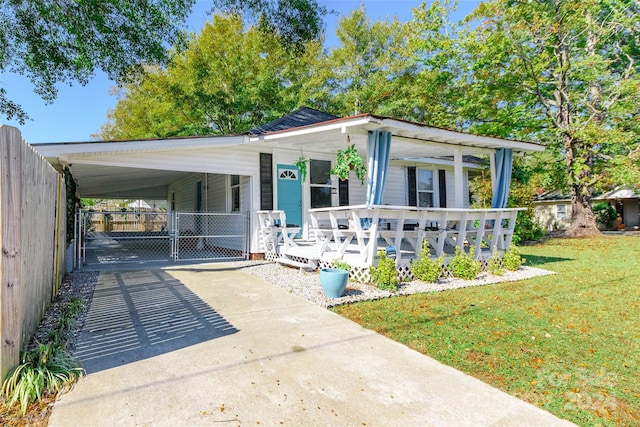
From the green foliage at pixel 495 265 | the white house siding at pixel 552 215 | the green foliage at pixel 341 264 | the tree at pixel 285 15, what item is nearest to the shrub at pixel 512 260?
the green foliage at pixel 495 265

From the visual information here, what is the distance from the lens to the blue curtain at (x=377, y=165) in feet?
19.0

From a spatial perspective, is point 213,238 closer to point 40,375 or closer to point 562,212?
point 40,375

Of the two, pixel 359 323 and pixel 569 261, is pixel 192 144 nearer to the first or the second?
pixel 359 323

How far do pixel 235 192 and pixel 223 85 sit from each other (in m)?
9.59

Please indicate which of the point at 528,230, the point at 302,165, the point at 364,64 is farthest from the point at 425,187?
the point at 364,64

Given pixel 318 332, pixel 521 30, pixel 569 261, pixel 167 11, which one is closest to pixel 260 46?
pixel 167 11

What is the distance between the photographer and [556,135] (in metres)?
15.0

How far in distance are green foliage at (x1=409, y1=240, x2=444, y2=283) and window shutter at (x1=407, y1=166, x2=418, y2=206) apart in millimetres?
5842

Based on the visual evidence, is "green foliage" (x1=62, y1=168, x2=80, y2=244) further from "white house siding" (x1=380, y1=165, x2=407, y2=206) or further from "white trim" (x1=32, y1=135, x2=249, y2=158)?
"white house siding" (x1=380, y1=165, x2=407, y2=206)

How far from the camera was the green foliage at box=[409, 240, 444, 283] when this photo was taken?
5898 mm

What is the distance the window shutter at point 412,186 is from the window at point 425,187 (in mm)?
161

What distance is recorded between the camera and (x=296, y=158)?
362 inches

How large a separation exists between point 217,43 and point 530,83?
14601 mm

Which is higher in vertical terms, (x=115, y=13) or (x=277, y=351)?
(x=115, y=13)
